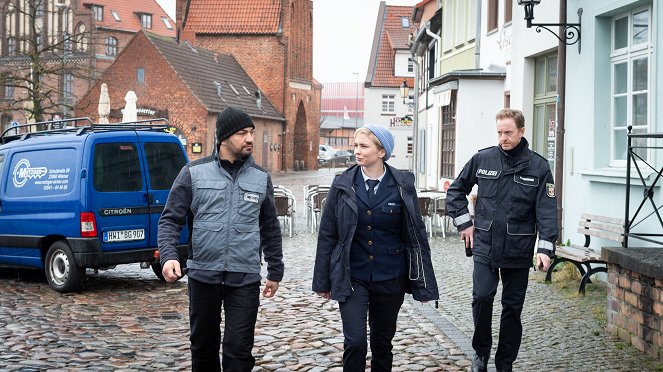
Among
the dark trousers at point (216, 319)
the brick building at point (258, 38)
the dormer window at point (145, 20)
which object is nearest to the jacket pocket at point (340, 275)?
the dark trousers at point (216, 319)

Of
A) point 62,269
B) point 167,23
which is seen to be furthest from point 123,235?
point 167,23

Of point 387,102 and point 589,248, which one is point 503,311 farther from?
point 387,102

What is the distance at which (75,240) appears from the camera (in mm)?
11805

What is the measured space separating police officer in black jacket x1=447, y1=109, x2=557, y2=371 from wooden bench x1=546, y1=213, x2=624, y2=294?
12.9 ft

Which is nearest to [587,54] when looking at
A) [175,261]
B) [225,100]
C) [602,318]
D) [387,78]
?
[602,318]

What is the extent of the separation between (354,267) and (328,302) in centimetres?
551

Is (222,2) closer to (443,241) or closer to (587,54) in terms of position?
(443,241)

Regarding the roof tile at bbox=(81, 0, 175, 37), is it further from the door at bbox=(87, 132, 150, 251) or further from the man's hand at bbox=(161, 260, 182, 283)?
the man's hand at bbox=(161, 260, 182, 283)

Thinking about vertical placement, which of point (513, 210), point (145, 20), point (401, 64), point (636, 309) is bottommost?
point (636, 309)

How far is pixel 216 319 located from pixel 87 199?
6.28 m

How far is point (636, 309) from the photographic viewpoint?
8102 millimetres

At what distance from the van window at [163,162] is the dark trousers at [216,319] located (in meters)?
6.62

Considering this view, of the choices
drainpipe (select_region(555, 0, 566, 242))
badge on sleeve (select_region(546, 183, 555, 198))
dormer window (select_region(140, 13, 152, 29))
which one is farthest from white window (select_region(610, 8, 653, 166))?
dormer window (select_region(140, 13, 152, 29))

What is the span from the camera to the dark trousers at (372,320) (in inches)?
225
